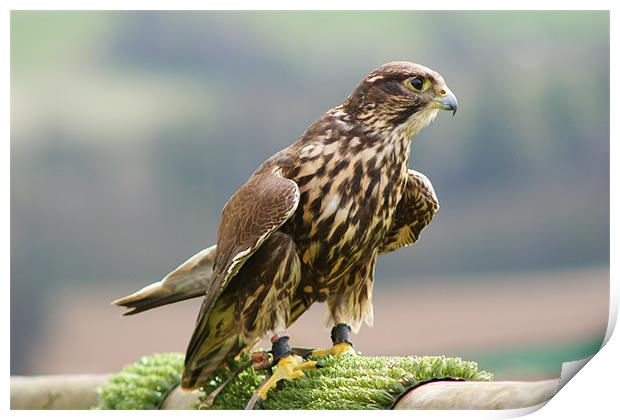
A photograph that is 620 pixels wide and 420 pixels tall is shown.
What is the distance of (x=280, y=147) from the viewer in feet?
6.69

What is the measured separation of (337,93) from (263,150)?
0.68ft

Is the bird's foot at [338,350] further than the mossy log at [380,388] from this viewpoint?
Yes

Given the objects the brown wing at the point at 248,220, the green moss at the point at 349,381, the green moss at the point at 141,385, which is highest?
the brown wing at the point at 248,220

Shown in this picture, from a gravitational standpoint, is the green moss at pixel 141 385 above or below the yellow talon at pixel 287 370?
below

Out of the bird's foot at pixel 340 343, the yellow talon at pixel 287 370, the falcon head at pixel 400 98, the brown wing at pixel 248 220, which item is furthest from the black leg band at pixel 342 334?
the falcon head at pixel 400 98

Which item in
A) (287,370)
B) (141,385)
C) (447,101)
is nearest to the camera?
(447,101)

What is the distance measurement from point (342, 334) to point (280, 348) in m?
0.20

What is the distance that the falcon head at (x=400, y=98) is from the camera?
188 centimetres

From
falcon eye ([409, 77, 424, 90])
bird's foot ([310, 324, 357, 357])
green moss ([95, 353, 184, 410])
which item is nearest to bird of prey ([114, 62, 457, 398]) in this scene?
falcon eye ([409, 77, 424, 90])

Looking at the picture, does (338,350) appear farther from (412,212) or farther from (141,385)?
(141,385)

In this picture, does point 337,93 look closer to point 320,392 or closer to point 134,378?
point 320,392

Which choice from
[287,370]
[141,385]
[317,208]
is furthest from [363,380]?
[141,385]

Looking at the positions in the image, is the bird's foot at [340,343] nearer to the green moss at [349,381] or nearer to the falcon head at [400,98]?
the green moss at [349,381]

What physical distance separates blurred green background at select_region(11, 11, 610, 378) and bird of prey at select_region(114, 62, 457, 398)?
115mm
